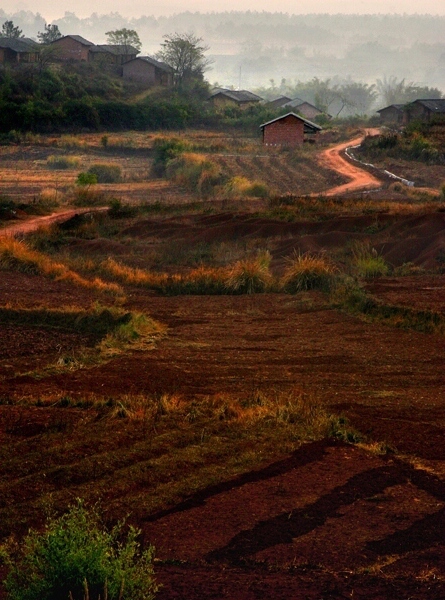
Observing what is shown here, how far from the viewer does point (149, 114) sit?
79.0m

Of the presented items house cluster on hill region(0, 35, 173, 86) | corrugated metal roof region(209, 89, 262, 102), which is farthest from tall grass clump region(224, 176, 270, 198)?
corrugated metal roof region(209, 89, 262, 102)

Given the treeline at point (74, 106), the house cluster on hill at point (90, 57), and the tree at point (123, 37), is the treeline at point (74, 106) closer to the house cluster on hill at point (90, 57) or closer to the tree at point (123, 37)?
the house cluster on hill at point (90, 57)

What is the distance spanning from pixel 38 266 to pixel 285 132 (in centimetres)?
4395

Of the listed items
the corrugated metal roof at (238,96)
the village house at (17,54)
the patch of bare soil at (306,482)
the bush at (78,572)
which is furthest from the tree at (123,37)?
the bush at (78,572)

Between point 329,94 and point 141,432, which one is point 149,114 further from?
point 329,94

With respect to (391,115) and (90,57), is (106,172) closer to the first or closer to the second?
(391,115)

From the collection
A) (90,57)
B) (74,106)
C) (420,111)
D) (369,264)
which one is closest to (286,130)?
(74,106)

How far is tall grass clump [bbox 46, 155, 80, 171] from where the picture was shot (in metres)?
56.2

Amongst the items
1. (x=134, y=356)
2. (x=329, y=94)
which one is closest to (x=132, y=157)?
(x=134, y=356)

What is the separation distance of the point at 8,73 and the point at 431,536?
76.8m

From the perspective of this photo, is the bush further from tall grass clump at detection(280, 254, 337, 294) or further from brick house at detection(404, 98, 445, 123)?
brick house at detection(404, 98, 445, 123)

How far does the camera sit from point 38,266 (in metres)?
23.1

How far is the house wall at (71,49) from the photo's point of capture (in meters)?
98.7

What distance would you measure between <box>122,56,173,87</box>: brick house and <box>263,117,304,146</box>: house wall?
33592 mm
